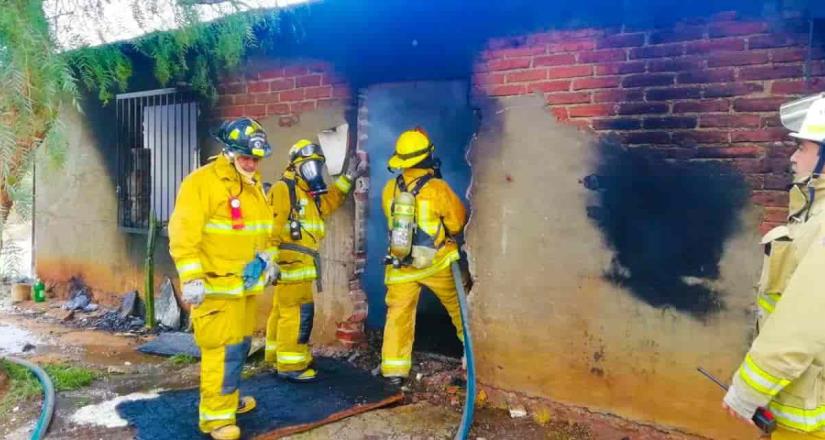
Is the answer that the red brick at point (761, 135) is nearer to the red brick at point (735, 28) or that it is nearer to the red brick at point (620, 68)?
the red brick at point (735, 28)

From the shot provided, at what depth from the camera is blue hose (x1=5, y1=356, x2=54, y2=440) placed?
166 inches

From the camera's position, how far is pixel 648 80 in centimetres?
423

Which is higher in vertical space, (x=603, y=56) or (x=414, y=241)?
(x=603, y=56)

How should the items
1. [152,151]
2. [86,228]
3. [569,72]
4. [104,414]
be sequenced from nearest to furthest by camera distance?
[569,72] < [104,414] < [152,151] < [86,228]

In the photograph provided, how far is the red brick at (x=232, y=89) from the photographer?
6.74 m

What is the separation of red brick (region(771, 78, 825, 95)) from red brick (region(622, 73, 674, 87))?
0.59 meters

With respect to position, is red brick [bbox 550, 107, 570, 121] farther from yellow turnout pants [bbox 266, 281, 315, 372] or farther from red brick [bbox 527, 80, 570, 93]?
yellow turnout pants [bbox 266, 281, 315, 372]

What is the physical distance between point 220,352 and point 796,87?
12.2 feet

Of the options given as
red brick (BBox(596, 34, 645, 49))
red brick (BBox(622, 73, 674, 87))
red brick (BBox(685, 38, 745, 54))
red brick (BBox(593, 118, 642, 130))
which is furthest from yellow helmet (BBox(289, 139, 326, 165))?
red brick (BBox(685, 38, 745, 54))

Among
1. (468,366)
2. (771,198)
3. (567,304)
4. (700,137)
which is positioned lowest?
(468,366)

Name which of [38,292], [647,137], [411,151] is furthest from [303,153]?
[38,292]

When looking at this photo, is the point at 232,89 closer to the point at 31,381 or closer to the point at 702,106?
the point at 31,381

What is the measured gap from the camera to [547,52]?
461 centimetres

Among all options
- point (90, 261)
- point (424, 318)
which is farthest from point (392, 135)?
point (90, 261)
